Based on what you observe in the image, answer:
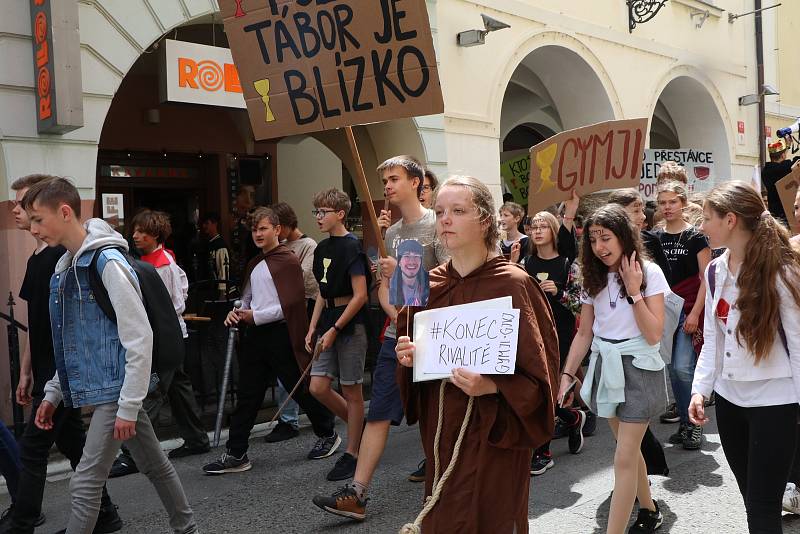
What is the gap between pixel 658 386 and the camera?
13.5 ft

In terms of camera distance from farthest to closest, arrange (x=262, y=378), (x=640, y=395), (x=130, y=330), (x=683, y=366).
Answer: (x=683, y=366) < (x=262, y=378) < (x=640, y=395) < (x=130, y=330)

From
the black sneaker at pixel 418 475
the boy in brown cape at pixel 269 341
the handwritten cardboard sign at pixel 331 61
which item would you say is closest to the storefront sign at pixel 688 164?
the boy in brown cape at pixel 269 341

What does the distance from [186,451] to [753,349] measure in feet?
14.4

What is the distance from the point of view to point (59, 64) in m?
6.67

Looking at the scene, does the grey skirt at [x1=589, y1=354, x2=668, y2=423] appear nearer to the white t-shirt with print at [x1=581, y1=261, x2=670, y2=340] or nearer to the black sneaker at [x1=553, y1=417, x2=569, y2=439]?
the white t-shirt with print at [x1=581, y1=261, x2=670, y2=340]

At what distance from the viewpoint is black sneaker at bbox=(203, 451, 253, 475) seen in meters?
5.60

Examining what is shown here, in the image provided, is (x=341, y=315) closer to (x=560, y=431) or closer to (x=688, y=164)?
(x=560, y=431)

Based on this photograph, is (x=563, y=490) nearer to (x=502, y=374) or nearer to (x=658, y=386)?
(x=658, y=386)

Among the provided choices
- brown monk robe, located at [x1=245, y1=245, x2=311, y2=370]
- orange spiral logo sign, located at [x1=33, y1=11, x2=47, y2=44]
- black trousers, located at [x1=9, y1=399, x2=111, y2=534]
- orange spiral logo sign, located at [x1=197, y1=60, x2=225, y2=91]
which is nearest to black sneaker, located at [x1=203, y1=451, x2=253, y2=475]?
brown monk robe, located at [x1=245, y1=245, x2=311, y2=370]

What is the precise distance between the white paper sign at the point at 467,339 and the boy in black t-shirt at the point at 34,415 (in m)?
2.19

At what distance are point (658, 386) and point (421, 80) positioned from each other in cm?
196

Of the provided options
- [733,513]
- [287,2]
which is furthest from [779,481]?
[287,2]

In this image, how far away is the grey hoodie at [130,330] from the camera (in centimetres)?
351

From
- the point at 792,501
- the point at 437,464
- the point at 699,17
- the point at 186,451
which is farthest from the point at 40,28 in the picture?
the point at 699,17
